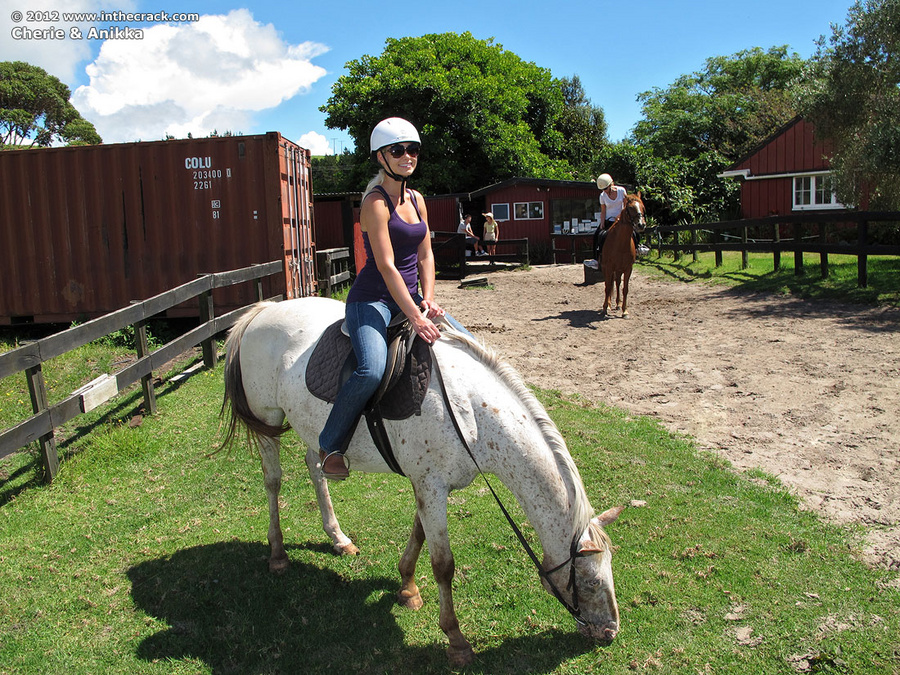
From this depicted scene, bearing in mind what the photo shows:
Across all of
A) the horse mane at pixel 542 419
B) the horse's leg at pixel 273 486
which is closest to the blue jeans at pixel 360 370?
the horse mane at pixel 542 419

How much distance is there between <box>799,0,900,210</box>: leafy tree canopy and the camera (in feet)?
39.8

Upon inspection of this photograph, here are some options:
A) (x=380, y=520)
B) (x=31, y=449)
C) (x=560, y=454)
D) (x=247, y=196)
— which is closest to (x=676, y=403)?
(x=380, y=520)

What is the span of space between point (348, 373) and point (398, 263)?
62cm

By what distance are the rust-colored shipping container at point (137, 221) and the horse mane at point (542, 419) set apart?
753 centimetres

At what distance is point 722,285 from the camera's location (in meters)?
14.1

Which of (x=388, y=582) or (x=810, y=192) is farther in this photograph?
(x=810, y=192)

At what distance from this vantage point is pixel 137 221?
34.5 ft

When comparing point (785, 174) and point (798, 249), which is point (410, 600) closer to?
point (798, 249)

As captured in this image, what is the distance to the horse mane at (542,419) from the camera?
284 centimetres

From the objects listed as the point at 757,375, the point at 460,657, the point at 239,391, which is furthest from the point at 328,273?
the point at 460,657

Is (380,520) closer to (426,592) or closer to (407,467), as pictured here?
(426,592)

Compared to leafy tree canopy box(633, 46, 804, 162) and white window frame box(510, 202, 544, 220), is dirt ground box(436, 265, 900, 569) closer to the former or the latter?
white window frame box(510, 202, 544, 220)

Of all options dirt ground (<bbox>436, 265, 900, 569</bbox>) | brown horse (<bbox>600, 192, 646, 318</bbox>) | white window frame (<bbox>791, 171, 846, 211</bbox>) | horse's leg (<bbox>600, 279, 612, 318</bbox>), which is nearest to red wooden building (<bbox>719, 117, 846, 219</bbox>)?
white window frame (<bbox>791, 171, 846, 211</bbox>)

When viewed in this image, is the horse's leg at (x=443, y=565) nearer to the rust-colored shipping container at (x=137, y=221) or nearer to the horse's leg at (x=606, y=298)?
the rust-colored shipping container at (x=137, y=221)
